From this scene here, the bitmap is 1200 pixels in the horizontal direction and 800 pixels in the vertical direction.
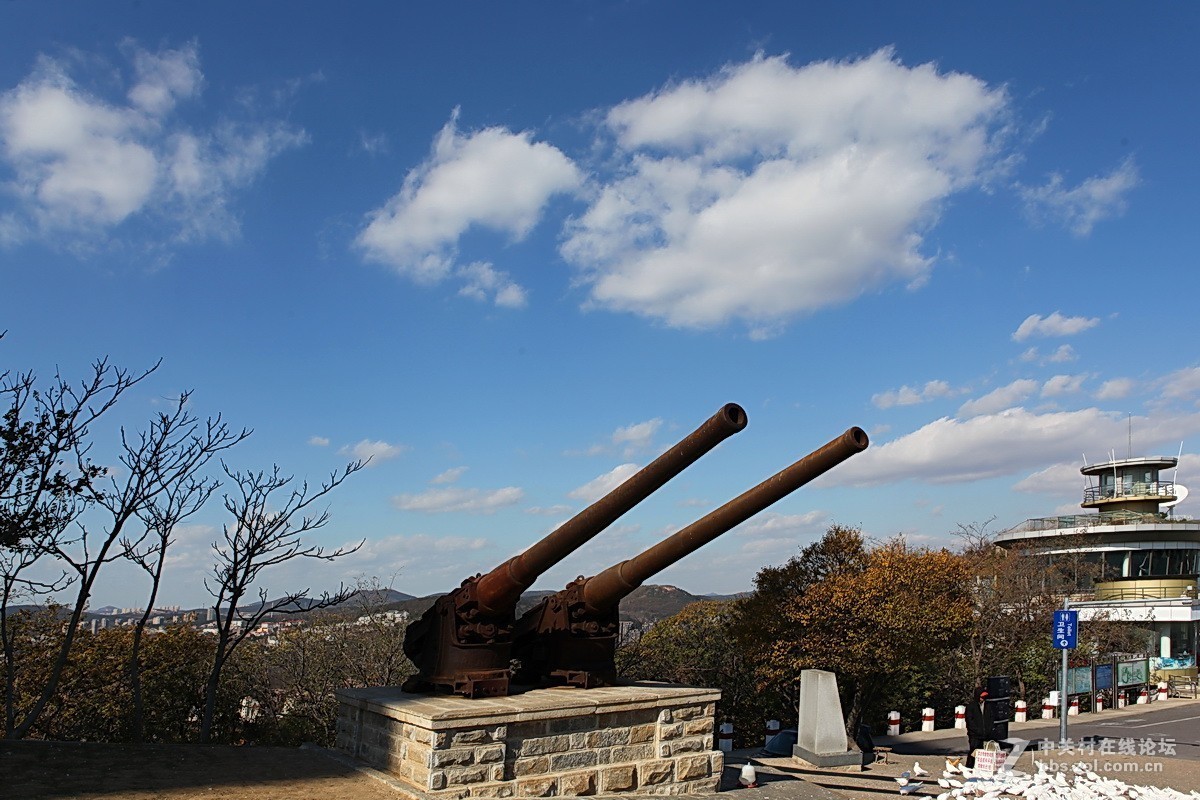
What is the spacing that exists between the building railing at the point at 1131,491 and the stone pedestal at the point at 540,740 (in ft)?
114

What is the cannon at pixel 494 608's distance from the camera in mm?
7312

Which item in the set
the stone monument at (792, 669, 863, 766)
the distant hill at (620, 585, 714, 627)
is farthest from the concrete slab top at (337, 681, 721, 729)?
the distant hill at (620, 585, 714, 627)

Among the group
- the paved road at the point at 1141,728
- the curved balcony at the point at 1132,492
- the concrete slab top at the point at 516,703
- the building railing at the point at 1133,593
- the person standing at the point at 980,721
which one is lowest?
the paved road at the point at 1141,728

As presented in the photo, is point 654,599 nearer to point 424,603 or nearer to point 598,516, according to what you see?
point 424,603

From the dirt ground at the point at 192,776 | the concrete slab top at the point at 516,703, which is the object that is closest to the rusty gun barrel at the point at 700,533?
the concrete slab top at the point at 516,703

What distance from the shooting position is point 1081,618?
26562mm

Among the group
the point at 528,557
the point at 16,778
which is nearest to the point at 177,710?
the point at 16,778

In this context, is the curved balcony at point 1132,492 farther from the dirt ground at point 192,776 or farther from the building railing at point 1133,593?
the dirt ground at point 192,776

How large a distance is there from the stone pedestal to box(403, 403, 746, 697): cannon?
0.73 feet

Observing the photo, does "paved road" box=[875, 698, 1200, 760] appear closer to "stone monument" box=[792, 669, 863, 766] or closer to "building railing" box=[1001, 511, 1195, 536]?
"stone monument" box=[792, 669, 863, 766]

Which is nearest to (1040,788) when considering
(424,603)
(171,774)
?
(171,774)

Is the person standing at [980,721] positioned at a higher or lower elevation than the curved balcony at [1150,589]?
lower

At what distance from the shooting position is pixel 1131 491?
37.1 metres

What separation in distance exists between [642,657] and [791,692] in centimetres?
312
